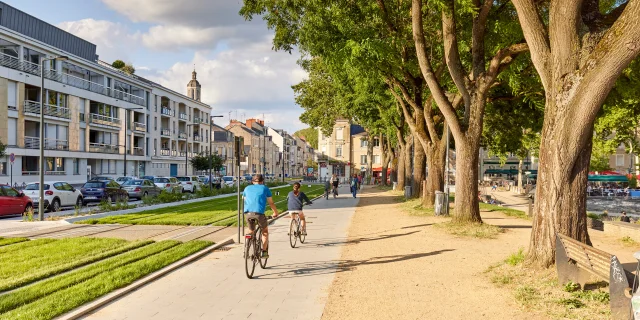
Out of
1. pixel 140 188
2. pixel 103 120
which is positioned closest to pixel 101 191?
pixel 140 188

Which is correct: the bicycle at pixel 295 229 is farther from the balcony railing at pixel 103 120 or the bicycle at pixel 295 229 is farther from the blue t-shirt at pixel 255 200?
the balcony railing at pixel 103 120

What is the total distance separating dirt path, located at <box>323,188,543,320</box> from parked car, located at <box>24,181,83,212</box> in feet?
49.1

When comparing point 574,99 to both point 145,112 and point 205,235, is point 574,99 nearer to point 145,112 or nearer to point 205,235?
point 205,235

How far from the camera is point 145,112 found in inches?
2440

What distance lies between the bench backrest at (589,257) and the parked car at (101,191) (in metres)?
24.6

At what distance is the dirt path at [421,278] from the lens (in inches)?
258

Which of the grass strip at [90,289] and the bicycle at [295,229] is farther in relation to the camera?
the bicycle at [295,229]

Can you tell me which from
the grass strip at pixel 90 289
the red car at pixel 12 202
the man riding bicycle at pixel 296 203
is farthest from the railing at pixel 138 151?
the grass strip at pixel 90 289

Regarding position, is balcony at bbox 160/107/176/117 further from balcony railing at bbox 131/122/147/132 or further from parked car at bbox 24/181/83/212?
parked car at bbox 24/181/83/212

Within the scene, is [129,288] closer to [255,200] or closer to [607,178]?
[255,200]

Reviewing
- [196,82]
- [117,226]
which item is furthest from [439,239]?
[196,82]

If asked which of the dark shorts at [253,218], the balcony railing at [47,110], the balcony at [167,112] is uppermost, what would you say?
the balcony at [167,112]

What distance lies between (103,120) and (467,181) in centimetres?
4565

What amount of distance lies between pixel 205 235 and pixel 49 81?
35332mm
